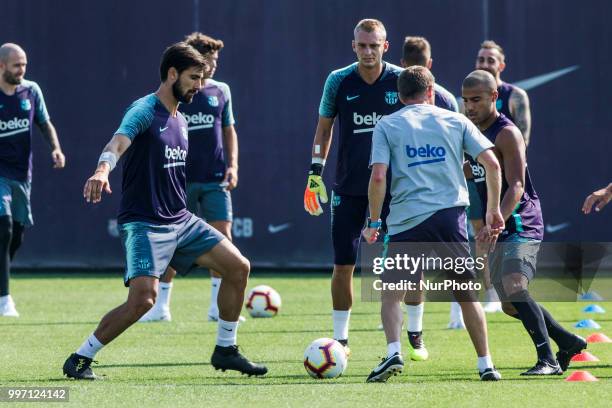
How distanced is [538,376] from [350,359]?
174 centimetres

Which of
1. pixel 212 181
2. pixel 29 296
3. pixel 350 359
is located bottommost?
pixel 29 296

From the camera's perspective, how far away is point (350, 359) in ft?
32.4

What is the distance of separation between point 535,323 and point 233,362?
213cm

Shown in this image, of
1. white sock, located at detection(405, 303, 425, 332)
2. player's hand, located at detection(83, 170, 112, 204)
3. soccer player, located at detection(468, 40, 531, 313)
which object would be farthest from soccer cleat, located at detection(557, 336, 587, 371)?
player's hand, located at detection(83, 170, 112, 204)

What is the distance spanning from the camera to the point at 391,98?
33.0 feet

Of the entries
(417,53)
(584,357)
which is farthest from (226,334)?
(417,53)

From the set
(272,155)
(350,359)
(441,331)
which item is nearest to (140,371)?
(350,359)

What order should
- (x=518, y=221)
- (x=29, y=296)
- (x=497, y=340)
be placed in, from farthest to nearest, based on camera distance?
1. (x=29, y=296)
2. (x=497, y=340)
3. (x=518, y=221)

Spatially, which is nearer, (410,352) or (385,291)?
(385,291)

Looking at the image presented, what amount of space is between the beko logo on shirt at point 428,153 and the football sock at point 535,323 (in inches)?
48.5

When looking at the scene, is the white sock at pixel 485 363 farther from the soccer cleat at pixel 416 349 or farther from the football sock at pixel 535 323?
the soccer cleat at pixel 416 349

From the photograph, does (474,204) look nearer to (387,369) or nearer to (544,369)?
(544,369)

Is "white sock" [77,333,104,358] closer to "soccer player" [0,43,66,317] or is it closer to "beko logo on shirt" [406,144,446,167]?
"beko logo on shirt" [406,144,446,167]

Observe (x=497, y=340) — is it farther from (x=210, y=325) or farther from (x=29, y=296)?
(x=29, y=296)
